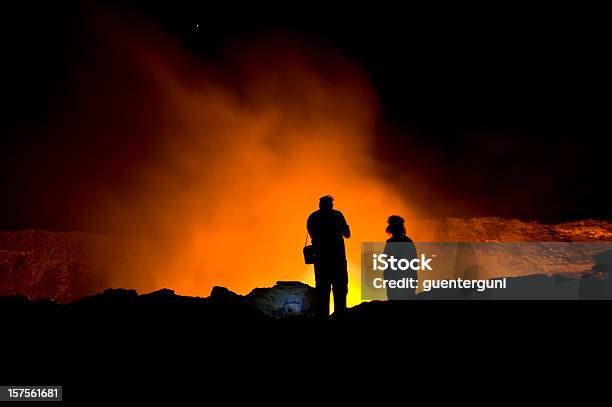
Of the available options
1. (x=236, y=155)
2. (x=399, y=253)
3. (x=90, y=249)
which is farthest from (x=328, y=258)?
(x=236, y=155)

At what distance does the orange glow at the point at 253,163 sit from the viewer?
11508 millimetres

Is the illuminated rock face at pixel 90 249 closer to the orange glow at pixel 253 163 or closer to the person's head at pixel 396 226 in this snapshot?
the orange glow at pixel 253 163

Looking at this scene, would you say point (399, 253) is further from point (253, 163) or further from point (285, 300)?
point (253, 163)

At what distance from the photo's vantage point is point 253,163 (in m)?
12.6

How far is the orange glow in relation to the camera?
453 inches

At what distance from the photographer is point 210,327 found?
436 centimetres

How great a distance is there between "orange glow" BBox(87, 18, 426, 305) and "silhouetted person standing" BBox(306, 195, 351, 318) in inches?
237

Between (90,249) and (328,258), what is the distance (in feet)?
25.9

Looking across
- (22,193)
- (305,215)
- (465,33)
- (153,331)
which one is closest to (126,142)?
(22,193)

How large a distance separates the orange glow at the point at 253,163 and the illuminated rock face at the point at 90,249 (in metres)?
0.82

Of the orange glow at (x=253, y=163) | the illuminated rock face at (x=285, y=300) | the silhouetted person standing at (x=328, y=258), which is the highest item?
the orange glow at (x=253, y=163)

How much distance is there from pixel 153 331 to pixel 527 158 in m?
9.08

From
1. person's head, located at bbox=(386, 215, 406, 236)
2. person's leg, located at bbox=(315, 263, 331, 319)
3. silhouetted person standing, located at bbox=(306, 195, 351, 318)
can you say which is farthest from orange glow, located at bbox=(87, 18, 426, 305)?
A: person's leg, located at bbox=(315, 263, 331, 319)

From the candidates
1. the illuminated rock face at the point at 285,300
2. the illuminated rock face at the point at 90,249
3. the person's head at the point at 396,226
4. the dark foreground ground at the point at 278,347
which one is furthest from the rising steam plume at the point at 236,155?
the dark foreground ground at the point at 278,347
